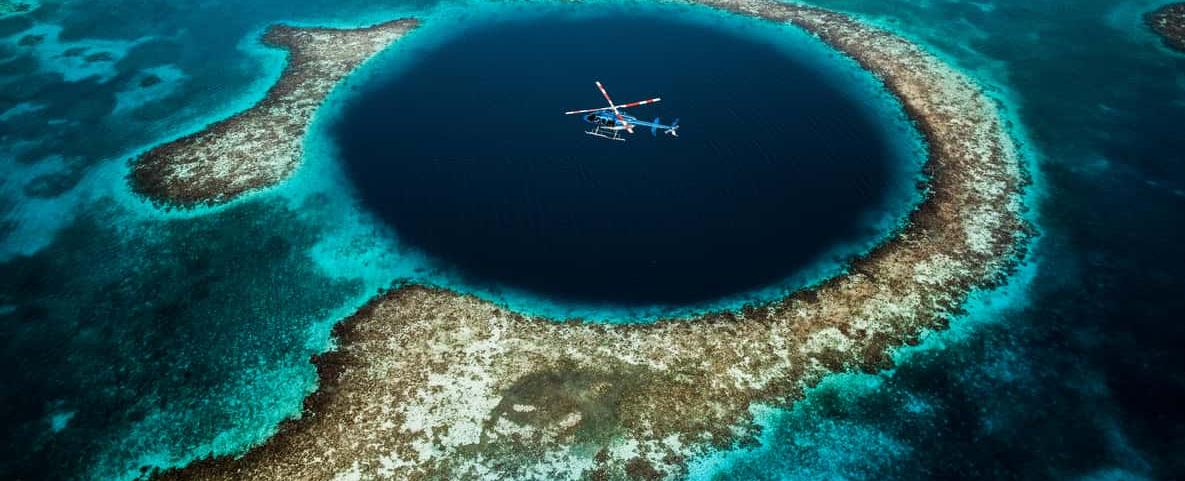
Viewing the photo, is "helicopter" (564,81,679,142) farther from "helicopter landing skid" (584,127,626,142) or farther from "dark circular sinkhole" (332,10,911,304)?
"dark circular sinkhole" (332,10,911,304)

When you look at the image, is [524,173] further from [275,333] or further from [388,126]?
[275,333]

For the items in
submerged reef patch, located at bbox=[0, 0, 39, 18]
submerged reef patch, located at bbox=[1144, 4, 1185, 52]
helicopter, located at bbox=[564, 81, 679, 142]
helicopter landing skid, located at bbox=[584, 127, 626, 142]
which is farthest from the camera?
submerged reef patch, located at bbox=[0, 0, 39, 18]

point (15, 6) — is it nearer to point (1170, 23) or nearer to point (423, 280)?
point (423, 280)

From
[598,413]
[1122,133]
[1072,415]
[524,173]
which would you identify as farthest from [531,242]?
[1122,133]

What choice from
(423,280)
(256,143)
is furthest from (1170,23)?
(256,143)

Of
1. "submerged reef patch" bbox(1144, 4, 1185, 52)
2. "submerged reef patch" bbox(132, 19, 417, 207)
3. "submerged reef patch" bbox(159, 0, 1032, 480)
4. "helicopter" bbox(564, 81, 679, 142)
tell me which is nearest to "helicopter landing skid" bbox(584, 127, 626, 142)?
"helicopter" bbox(564, 81, 679, 142)

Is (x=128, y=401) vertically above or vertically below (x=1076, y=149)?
below
